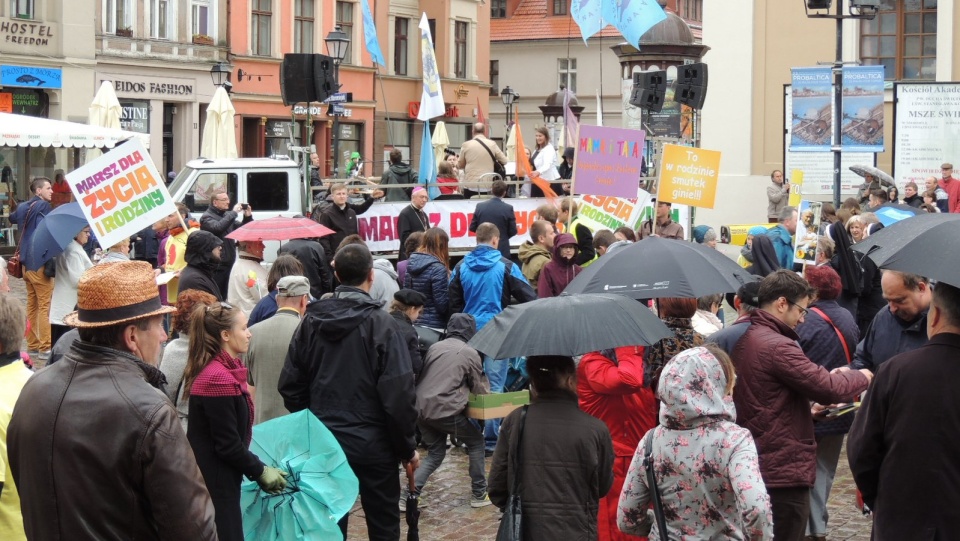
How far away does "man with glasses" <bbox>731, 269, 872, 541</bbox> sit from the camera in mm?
5961

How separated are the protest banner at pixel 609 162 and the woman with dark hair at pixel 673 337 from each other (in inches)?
289

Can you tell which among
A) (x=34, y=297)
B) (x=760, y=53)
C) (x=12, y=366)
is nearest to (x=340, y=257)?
(x=12, y=366)

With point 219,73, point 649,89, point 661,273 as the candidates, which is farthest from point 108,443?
point 219,73

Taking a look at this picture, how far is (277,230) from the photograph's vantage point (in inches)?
422

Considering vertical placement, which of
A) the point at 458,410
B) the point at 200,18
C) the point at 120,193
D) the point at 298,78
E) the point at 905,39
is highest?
the point at 200,18

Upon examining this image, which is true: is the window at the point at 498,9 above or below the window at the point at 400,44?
above

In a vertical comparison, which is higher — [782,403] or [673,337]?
[673,337]

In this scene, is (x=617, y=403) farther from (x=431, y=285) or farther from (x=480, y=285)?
(x=480, y=285)

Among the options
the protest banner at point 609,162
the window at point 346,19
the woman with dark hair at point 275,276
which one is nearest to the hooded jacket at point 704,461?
the woman with dark hair at point 275,276

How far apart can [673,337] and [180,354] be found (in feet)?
8.33

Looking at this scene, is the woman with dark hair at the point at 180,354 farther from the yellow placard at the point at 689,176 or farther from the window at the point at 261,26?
the window at the point at 261,26

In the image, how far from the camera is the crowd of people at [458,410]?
3.74 metres

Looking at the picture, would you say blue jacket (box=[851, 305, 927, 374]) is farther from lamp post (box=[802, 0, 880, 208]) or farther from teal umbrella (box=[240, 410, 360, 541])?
lamp post (box=[802, 0, 880, 208])

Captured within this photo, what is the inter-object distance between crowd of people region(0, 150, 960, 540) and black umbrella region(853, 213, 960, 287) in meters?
0.12
